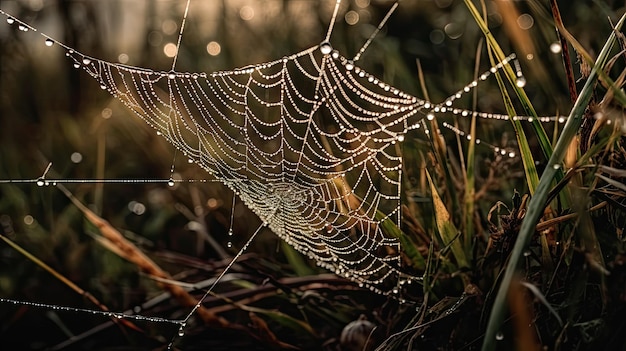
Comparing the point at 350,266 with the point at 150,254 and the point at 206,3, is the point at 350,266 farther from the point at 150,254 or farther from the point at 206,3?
the point at 206,3

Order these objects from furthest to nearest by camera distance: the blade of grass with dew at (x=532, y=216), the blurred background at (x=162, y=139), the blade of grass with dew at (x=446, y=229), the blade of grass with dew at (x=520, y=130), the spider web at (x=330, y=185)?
the blurred background at (x=162, y=139) < the spider web at (x=330, y=185) < the blade of grass with dew at (x=446, y=229) < the blade of grass with dew at (x=520, y=130) < the blade of grass with dew at (x=532, y=216)

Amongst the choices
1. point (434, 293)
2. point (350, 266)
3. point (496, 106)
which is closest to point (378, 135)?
point (496, 106)

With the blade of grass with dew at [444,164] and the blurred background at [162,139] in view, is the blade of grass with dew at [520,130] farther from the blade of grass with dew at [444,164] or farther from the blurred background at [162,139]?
the blade of grass with dew at [444,164]

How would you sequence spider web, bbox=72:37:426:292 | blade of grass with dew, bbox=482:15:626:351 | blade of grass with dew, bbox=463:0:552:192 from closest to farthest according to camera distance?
blade of grass with dew, bbox=482:15:626:351 < blade of grass with dew, bbox=463:0:552:192 < spider web, bbox=72:37:426:292

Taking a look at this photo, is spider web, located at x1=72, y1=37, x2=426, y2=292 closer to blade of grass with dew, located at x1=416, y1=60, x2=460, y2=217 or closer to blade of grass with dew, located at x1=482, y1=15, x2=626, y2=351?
blade of grass with dew, located at x1=416, y1=60, x2=460, y2=217

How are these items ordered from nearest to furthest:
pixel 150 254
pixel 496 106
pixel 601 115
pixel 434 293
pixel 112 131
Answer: pixel 601 115, pixel 434 293, pixel 150 254, pixel 496 106, pixel 112 131

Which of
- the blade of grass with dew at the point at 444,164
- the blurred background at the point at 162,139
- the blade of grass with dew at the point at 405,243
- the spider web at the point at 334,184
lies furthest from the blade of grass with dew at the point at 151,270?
the blade of grass with dew at the point at 444,164

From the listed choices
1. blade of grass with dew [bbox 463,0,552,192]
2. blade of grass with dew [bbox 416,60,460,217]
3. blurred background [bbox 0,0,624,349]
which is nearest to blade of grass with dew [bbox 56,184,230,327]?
blurred background [bbox 0,0,624,349]
